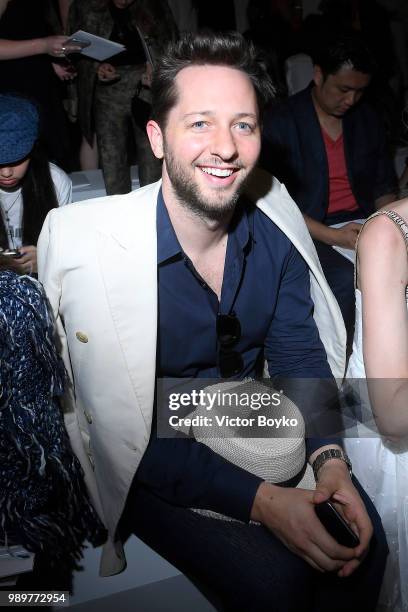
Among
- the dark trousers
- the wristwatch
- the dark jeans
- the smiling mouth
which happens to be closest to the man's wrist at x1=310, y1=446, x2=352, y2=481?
the wristwatch

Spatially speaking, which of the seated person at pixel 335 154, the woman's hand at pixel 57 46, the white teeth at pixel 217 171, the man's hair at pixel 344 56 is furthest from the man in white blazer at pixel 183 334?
the woman's hand at pixel 57 46

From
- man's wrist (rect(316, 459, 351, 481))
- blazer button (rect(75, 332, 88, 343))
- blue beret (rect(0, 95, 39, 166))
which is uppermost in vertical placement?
blue beret (rect(0, 95, 39, 166))

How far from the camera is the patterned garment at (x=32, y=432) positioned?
109cm

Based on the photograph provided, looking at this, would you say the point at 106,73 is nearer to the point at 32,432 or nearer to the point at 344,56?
the point at 344,56

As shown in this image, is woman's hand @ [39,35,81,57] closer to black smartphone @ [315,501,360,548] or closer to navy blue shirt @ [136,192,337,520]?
navy blue shirt @ [136,192,337,520]

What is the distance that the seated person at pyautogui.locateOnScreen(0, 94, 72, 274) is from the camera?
1889 millimetres

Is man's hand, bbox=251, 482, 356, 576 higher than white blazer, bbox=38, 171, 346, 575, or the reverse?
white blazer, bbox=38, 171, 346, 575

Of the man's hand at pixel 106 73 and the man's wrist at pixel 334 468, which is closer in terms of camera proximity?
the man's wrist at pixel 334 468

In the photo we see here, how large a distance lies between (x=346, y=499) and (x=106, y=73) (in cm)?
215

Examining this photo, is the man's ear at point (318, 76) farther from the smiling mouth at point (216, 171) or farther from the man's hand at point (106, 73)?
the smiling mouth at point (216, 171)

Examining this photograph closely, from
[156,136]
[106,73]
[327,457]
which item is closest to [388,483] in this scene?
[327,457]

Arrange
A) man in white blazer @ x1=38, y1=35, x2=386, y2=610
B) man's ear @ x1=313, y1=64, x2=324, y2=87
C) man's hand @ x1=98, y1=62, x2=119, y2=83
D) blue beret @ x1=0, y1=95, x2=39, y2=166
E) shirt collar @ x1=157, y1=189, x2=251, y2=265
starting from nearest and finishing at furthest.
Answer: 1. man in white blazer @ x1=38, y1=35, x2=386, y2=610
2. shirt collar @ x1=157, y1=189, x2=251, y2=265
3. blue beret @ x1=0, y1=95, x2=39, y2=166
4. man's ear @ x1=313, y1=64, x2=324, y2=87
5. man's hand @ x1=98, y1=62, x2=119, y2=83

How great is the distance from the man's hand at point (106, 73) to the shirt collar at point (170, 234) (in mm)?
1470

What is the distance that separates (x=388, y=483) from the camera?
1.33m
